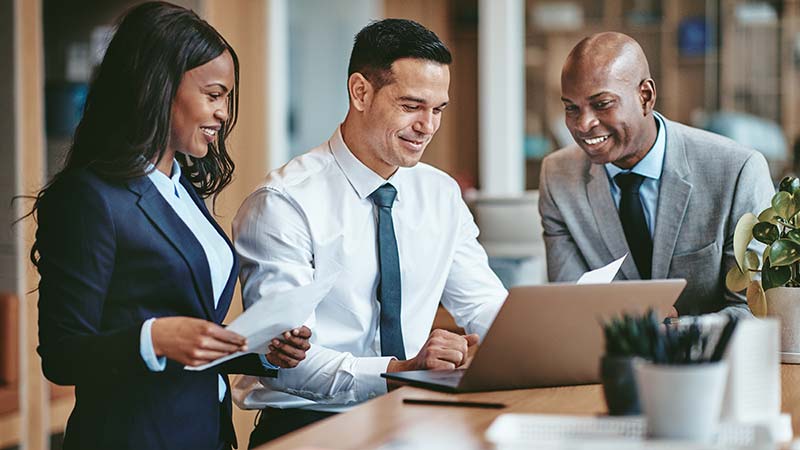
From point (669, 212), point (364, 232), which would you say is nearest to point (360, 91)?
point (364, 232)

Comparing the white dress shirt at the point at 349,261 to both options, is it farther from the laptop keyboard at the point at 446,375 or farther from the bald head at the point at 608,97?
the bald head at the point at 608,97

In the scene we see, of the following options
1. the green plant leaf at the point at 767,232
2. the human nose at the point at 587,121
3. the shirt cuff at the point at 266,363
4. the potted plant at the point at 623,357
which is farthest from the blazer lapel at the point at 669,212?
the potted plant at the point at 623,357

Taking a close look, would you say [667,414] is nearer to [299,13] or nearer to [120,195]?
[120,195]

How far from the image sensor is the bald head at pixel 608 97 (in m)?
2.30

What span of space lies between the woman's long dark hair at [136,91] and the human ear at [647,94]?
1074mm

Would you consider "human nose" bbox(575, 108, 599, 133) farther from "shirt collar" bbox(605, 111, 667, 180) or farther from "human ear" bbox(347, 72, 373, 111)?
"human ear" bbox(347, 72, 373, 111)

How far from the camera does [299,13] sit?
614 cm

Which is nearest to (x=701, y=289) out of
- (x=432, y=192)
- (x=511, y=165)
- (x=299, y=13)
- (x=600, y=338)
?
(x=432, y=192)

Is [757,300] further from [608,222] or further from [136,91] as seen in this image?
[136,91]

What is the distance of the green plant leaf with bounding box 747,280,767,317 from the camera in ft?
6.02

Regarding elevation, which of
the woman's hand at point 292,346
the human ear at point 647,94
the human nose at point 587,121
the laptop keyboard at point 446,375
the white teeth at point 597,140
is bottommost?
the laptop keyboard at point 446,375

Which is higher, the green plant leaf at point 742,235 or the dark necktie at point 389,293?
the green plant leaf at point 742,235

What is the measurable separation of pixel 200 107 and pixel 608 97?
3.26 ft

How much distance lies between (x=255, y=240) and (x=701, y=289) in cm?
101
